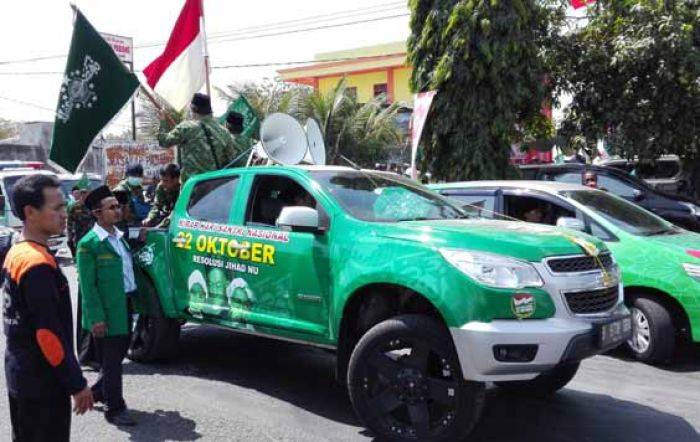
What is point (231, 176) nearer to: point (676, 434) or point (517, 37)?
point (676, 434)

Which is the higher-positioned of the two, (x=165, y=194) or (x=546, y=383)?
(x=165, y=194)

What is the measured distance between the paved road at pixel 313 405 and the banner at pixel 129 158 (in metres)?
19.7

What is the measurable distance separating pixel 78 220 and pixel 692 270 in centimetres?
604

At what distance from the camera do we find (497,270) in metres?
4.06

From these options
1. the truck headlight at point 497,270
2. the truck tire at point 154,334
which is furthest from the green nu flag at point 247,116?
the truck headlight at point 497,270

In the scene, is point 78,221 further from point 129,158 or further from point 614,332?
point 129,158

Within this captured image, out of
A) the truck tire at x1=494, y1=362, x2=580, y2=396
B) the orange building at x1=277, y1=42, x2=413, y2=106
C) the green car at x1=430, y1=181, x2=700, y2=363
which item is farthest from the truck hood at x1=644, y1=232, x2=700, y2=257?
the orange building at x1=277, y1=42, x2=413, y2=106

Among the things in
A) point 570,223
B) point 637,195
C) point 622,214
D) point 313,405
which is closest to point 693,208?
point 637,195

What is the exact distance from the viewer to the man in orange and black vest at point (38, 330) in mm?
2865

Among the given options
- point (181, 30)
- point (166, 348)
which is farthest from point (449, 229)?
point (181, 30)

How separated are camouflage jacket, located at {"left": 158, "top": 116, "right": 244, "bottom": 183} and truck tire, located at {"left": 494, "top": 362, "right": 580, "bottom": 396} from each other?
3586 millimetres

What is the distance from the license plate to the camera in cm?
420

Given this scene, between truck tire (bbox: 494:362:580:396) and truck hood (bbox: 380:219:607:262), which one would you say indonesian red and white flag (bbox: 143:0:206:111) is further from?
truck tire (bbox: 494:362:580:396)

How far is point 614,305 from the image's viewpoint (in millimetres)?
4590
